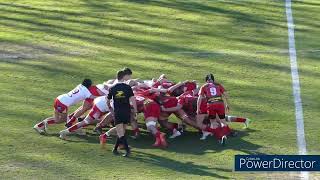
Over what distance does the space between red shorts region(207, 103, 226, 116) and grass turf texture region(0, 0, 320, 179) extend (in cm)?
69

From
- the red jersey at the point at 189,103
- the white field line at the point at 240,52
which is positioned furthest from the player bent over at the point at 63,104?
the white field line at the point at 240,52

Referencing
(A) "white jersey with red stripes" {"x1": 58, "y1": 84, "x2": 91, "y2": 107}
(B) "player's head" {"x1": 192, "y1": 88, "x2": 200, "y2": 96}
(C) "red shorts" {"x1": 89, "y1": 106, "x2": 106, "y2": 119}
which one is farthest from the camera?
(B) "player's head" {"x1": 192, "y1": 88, "x2": 200, "y2": 96}

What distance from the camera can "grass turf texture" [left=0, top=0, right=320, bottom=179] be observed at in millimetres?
16969

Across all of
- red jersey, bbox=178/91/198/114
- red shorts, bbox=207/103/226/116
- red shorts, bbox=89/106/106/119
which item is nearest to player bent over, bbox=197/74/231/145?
red shorts, bbox=207/103/226/116

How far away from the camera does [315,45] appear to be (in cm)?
2723

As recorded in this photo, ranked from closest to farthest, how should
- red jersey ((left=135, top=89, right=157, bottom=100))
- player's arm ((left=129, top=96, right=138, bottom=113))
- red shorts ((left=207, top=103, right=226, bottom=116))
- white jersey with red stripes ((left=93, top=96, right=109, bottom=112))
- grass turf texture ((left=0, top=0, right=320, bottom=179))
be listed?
grass turf texture ((left=0, top=0, right=320, bottom=179))
player's arm ((left=129, top=96, right=138, bottom=113))
red shorts ((left=207, top=103, right=226, bottom=116))
white jersey with red stripes ((left=93, top=96, right=109, bottom=112))
red jersey ((left=135, top=89, right=157, bottom=100))

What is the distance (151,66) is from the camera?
24.8 metres

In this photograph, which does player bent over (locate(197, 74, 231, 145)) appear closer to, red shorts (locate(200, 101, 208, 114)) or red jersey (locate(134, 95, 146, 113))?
red shorts (locate(200, 101, 208, 114))

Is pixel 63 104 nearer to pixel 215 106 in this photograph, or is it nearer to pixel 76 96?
pixel 76 96

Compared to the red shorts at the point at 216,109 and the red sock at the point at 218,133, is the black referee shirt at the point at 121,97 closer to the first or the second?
the red shorts at the point at 216,109

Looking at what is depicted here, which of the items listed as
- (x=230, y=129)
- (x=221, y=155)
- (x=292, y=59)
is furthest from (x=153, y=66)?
(x=221, y=155)

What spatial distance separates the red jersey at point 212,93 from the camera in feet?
60.5

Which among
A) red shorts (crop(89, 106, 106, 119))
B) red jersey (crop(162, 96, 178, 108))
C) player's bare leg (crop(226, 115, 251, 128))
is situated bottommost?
player's bare leg (crop(226, 115, 251, 128))

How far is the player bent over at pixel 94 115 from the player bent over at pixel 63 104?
0.57 metres
